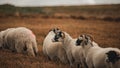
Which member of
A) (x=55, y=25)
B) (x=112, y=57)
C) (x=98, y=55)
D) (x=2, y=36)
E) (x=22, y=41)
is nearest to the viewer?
(x=112, y=57)

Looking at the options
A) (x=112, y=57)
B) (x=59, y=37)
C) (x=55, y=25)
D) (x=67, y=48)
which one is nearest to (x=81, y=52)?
(x=67, y=48)

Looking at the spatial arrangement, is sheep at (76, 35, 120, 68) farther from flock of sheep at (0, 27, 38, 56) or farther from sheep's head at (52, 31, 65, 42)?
flock of sheep at (0, 27, 38, 56)

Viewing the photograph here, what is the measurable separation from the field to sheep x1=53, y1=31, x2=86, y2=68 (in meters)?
0.58

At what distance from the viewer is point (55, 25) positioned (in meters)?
7.84

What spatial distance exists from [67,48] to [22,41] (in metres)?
1.09

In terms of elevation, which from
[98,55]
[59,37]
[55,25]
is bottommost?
[98,55]

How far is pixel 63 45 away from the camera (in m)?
6.34

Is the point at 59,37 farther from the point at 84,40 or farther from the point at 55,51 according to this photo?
the point at 84,40

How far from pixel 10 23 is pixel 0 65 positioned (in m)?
1.91

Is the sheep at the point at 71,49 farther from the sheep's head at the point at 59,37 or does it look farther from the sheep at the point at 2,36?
the sheep at the point at 2,36

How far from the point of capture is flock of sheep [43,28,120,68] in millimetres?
4743

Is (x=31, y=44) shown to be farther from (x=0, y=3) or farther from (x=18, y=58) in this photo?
(x=0, y=3)

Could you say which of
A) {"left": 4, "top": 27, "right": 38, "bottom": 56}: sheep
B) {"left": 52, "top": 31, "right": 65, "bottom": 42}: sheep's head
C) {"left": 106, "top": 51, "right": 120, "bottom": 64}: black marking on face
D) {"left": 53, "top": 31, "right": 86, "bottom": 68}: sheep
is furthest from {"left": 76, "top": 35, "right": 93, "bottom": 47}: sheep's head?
{"left": 4, "top": 27, "right": 38, "bottom": 56}: sheep

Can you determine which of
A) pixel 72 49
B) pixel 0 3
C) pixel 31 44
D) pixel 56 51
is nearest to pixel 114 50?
pixel 72 49
